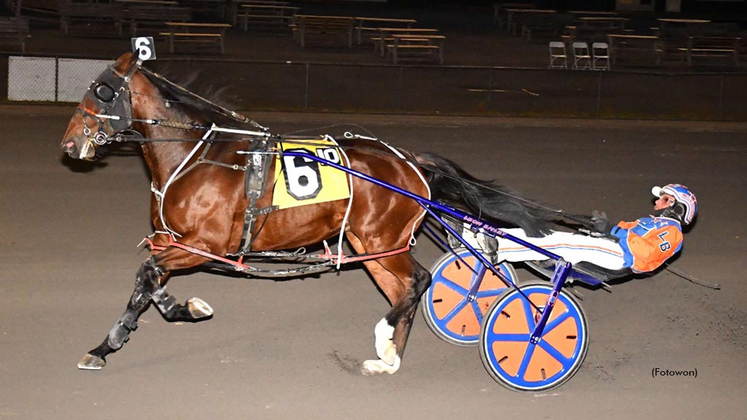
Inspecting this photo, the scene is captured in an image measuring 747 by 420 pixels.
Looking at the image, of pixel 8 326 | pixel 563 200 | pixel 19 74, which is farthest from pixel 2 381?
pixel 19 74

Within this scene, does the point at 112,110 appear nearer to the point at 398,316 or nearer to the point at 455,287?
the point at 398,316

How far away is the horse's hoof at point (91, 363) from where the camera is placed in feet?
18.6

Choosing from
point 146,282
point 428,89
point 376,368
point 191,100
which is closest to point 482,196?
point 376,368

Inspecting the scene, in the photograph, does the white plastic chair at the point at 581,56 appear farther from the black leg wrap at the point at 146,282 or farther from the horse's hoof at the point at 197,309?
the black leg wrap at the point at 146,282

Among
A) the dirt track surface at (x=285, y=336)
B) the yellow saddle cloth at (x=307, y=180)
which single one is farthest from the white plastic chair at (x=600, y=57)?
the yellow saddle cloth at (x=307, y=180)

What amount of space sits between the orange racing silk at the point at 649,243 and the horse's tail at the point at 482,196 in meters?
0.50

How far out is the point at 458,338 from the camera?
6.40 metres

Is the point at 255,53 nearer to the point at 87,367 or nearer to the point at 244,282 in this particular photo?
the point at 244,282

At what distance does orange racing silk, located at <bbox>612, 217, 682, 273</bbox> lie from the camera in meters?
5.75

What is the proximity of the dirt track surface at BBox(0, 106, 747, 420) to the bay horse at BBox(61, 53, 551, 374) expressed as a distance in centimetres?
31

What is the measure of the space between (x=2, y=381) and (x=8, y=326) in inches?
35.6

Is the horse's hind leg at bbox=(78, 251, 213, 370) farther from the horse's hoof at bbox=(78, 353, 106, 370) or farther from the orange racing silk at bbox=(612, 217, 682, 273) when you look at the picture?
the orange racing silk at bbox=(612, 217, 682, 273)

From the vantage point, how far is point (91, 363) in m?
5.69

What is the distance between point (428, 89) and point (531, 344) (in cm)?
1302
